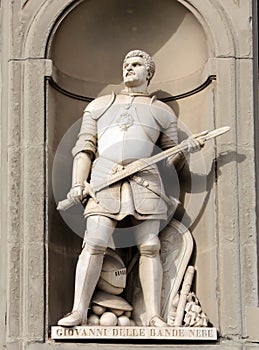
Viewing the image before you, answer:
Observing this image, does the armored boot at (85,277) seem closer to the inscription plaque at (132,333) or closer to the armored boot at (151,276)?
the inscription plaque at (132,333)

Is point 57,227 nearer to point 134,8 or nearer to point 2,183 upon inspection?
point 2,183

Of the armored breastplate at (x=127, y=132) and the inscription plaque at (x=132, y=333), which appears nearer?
the inscription plaque at (x=132, y=333)

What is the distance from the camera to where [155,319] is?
470 inches

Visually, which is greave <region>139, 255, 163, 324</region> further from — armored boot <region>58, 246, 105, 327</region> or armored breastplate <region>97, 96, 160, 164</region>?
armored breastplate <region>97, 96, 160, 164</region>

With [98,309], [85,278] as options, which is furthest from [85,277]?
[98,309]

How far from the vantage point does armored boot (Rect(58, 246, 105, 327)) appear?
11938mm

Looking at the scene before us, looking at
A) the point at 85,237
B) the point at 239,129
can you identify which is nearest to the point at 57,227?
the point at 85,237

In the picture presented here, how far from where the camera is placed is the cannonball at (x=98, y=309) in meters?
12.0

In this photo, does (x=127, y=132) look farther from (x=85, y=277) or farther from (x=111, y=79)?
(x=85, y=277)

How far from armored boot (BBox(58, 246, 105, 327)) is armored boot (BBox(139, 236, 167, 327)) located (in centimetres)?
30

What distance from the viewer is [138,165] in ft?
39.7

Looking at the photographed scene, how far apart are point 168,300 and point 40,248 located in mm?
975

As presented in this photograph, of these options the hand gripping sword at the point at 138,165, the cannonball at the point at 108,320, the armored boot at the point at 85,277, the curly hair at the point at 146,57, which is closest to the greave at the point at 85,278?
the armored boot at the point at 85,277

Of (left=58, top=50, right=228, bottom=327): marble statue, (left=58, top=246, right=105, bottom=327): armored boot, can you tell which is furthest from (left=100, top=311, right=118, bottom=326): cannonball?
(left=58, top=246, right=105, bottom=327): armored boot
